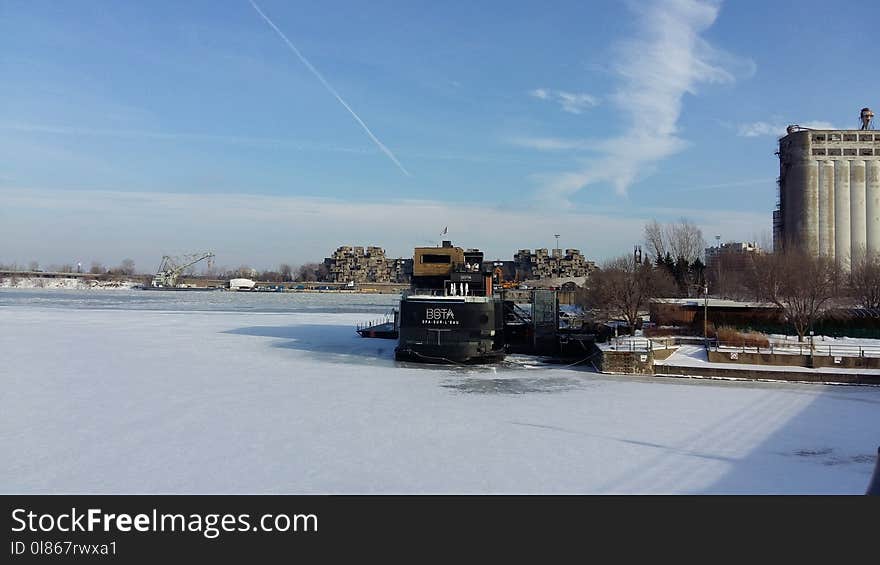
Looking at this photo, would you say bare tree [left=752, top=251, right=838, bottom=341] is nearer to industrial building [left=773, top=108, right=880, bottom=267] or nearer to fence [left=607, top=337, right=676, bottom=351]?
fence [left=607, top=337, right=676, bottom=351]

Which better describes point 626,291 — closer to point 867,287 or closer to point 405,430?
point 867,287

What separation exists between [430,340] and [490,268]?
7.16 m

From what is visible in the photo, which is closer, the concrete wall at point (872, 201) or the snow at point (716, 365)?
the snow at point (716, 365)

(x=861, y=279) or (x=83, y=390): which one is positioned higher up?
(x=861, y=279)

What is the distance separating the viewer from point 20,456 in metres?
12.6

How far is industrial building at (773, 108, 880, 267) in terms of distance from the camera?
67.1 m

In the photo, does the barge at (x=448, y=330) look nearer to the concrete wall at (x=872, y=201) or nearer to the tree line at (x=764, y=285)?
the tree line at (x=764, y=285)

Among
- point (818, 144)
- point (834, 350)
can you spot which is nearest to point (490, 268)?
point (834, 350)

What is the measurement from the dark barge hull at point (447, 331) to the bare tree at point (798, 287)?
14706 millimetres

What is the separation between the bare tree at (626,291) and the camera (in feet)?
139

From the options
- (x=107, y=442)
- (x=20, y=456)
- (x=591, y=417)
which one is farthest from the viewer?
(x=591, y=417)

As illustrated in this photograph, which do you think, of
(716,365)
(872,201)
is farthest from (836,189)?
(716,365)

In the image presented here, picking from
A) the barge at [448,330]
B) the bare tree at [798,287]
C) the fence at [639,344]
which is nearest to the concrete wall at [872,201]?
the bare tree at [798,287]
